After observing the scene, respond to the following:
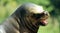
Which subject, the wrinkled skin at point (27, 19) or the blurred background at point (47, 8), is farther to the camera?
the blurred background at point (47, 8)

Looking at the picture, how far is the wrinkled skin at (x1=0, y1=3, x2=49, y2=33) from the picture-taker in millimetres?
6625

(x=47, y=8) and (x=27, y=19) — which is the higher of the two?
(x=47, y=8)

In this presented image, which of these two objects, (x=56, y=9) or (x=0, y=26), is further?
(x=56, y=9)

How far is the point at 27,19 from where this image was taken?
6.70 m

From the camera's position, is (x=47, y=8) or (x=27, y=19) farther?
(x=47, y=8)

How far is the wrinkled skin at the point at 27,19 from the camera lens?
662 centimetres

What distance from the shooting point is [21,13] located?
671 cm

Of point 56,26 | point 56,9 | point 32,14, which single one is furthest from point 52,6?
point 32,14

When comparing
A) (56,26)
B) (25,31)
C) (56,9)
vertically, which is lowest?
(25,31)

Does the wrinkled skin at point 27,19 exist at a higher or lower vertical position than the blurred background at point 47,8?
lower

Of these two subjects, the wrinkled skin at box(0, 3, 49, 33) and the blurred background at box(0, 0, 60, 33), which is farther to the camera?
the blurred background at box(0, 0, 60, 33)

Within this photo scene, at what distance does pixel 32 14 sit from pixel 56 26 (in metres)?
10.2

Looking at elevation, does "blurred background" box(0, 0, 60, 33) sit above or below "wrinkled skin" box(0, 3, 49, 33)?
above

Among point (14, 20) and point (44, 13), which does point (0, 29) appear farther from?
point (44, 13)
